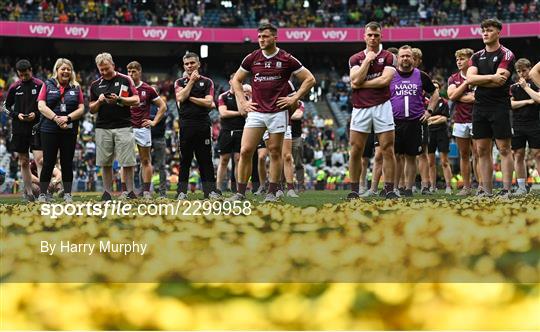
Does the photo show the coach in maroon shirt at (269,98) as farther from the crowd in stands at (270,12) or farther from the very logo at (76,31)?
the crowd in stands at (270,12)

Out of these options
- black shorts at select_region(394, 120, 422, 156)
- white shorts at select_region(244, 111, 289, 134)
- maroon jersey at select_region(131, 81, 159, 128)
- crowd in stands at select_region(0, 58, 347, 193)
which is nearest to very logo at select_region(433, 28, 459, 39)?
crowd in stands at select_region(0, 58, 347, 193)

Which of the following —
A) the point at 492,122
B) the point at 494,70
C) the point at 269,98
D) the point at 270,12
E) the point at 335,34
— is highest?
the point at 270,12

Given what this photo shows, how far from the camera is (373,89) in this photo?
22.9 ft

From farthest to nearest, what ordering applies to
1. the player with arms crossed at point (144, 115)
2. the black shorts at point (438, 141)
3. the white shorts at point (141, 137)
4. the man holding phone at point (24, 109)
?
1. the black shorts at point (438, 141)
2. the white shorts at point (141, 137)
3. the player with arms crossed at point (144, 115)
4. the man holding phone at point (24, 109)

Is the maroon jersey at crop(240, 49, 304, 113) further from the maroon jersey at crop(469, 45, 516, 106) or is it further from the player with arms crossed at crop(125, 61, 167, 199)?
the player with arms crossed at crop(125, 61, 167, 199)

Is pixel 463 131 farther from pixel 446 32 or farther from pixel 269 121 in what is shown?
pixel 446 32

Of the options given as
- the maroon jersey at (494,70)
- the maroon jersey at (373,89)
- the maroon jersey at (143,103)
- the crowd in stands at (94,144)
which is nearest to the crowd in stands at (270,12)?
the crowd in stands at (94,144)

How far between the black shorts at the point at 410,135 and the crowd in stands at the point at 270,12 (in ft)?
79.4

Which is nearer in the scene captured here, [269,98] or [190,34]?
[269,98]

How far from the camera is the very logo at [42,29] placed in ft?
99.3

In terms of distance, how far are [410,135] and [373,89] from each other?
5.15ft

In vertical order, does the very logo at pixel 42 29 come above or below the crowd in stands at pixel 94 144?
above

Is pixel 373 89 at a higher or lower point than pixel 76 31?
lower

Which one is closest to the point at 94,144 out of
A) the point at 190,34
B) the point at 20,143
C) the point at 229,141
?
the point at 229,141
